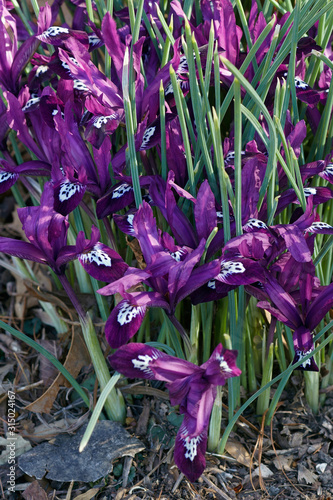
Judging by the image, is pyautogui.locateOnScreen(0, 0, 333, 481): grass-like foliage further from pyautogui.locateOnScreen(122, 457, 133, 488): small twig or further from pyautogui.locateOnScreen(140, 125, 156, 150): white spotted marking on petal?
pyautogui.locateOnScreen(122, 457, 133, 488): small twig

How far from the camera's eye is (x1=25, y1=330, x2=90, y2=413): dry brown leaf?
1.54m

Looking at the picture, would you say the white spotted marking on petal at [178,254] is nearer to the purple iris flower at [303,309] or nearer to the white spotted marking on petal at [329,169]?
the purple iris flower at [303,309]

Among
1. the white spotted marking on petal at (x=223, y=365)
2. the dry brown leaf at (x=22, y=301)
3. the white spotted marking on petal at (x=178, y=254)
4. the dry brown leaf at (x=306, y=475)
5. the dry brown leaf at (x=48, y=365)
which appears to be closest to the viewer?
the white spotted marking on petal at (x=223, y=365)

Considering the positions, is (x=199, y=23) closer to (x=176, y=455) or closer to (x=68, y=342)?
(x=68, y=342)

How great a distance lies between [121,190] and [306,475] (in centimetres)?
91

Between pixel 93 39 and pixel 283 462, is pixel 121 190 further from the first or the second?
pixel 283 462

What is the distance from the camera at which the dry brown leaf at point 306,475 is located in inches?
53.9

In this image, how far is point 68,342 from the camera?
177cm

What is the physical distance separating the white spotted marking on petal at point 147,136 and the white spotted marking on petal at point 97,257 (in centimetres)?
29

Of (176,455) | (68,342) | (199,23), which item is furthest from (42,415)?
(199,23)

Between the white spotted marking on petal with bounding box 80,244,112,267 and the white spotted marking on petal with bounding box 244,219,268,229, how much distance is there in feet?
1.08

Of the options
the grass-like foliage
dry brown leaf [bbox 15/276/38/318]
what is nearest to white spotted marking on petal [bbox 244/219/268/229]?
the grass-like foliage

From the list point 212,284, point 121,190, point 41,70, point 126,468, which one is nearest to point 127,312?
point 212,284

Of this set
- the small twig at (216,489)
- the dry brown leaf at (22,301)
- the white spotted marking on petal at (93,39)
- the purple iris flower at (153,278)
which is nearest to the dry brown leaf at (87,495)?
the small twig at (216,489)
